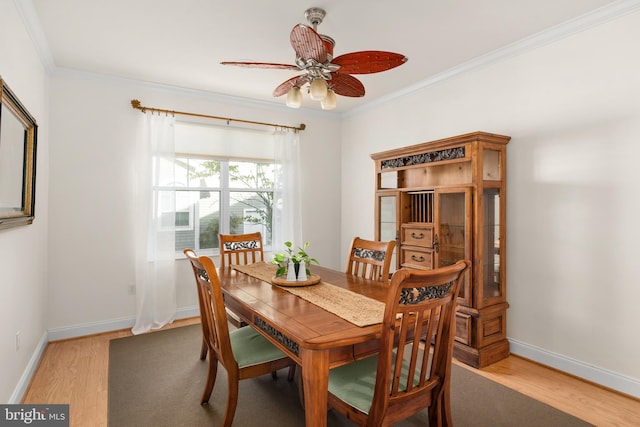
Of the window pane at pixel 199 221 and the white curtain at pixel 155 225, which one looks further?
the window pane at pixel 199 221

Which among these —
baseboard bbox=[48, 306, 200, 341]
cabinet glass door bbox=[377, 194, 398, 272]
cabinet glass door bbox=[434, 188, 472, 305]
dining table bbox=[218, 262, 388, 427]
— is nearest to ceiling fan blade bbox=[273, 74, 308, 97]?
dining table bbox=[218, 262, 388, 427]

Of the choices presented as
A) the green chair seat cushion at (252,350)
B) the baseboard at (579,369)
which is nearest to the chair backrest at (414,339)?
the green chair seat cushion at (252,350)

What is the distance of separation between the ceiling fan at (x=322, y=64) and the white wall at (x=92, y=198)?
82.4 inches

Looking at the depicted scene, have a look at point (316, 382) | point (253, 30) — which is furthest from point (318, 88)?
point (316, 382)

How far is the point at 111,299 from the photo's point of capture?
3.59 meters

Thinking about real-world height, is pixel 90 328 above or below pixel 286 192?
below

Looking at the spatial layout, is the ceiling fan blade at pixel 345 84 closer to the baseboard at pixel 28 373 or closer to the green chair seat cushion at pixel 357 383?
the green chair seat cushion at pixel 357 383

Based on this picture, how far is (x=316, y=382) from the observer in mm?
1394

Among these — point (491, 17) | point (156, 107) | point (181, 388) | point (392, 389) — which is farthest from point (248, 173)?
point (392, 389)

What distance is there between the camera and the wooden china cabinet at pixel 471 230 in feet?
9.20

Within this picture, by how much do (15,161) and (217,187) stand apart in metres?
2.14

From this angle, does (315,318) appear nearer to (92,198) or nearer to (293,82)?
(293,82)

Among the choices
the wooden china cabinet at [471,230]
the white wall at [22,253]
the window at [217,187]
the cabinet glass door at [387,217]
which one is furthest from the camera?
the window at [217,187]

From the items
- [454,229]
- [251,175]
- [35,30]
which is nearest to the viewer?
[35,30]
